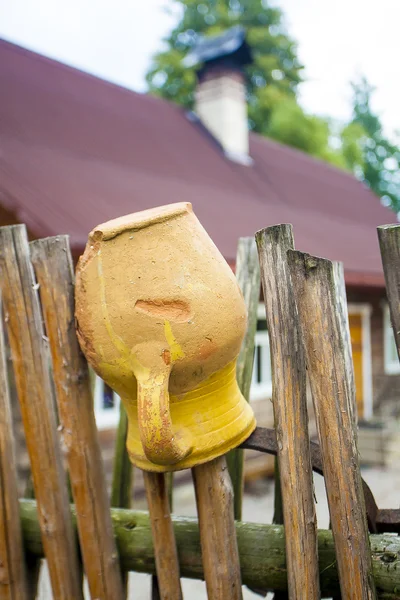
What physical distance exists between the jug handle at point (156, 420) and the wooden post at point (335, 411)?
13.1 inches

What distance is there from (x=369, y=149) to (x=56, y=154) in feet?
62.0

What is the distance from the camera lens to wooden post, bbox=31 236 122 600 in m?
1.58

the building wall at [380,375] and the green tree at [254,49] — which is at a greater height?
the green tree at [254,49]

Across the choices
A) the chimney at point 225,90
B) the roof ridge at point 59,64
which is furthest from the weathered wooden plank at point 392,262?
the chimney at point 225,90

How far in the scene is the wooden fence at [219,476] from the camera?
4.28 ft

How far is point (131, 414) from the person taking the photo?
145 centimetres

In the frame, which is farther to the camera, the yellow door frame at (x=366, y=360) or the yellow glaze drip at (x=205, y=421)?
the yellow door frame at (x=366, y=360)

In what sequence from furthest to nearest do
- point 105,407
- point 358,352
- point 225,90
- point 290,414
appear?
point 225,90 → point 358,352 → point 105,407 → point 290,414

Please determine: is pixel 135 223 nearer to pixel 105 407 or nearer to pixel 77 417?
pixel 77 417

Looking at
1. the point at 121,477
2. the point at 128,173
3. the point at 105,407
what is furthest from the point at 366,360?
the point at 121,477

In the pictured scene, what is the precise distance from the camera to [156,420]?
126cm

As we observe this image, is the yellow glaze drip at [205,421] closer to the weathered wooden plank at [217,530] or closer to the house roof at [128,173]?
the weathered wooden plank at [217,530]

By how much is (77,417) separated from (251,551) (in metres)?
0.58

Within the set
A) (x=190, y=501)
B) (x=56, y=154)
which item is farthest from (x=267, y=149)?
(x=190, y=501)
